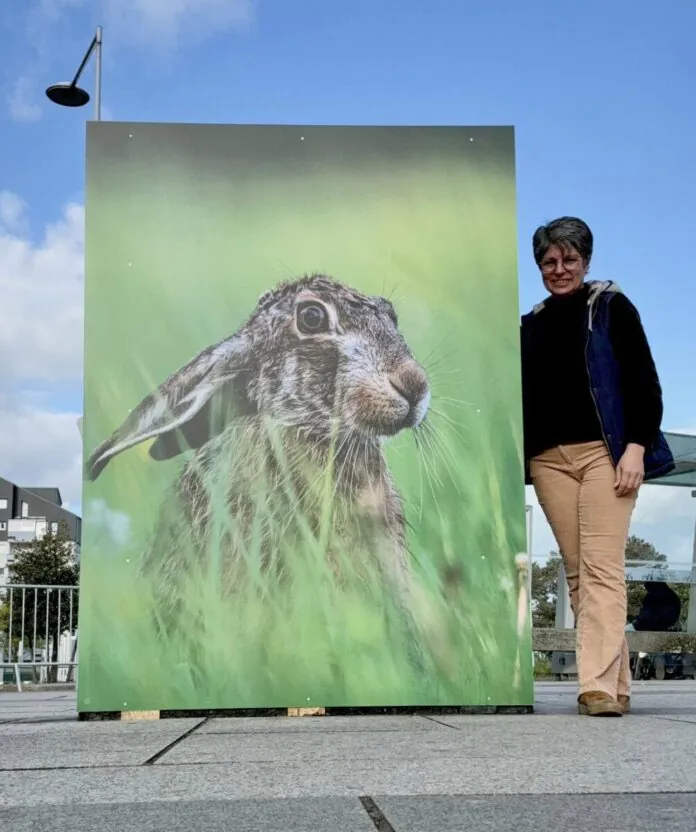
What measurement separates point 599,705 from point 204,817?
2.26 metres

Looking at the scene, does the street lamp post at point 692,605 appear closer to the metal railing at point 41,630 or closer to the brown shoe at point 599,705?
the metal railing at point 41,630

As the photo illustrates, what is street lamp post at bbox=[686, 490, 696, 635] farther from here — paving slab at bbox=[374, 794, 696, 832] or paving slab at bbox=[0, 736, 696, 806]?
paving slab at bbox=[374, 794, 696, 832]

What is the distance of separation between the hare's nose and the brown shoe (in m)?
1.18

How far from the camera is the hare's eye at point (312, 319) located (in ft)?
14.0

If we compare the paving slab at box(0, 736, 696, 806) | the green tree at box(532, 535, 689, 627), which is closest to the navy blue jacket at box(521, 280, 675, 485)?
the paving slab at box(0, 736, 696, 806)

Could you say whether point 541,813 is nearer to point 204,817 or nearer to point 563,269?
point 204,817

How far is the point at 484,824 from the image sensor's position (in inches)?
70.4

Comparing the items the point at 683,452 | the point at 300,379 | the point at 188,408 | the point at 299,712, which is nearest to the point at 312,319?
the point at 300,379

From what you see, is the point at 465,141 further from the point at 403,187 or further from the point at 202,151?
the point at 202,151

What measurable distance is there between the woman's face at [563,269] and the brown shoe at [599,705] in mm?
1496

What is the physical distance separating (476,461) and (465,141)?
1.23 metres

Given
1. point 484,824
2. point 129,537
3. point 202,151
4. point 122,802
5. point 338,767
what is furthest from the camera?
point 202,151

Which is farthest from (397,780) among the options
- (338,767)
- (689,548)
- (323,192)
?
(689,548)

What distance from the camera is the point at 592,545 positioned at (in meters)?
4.15
